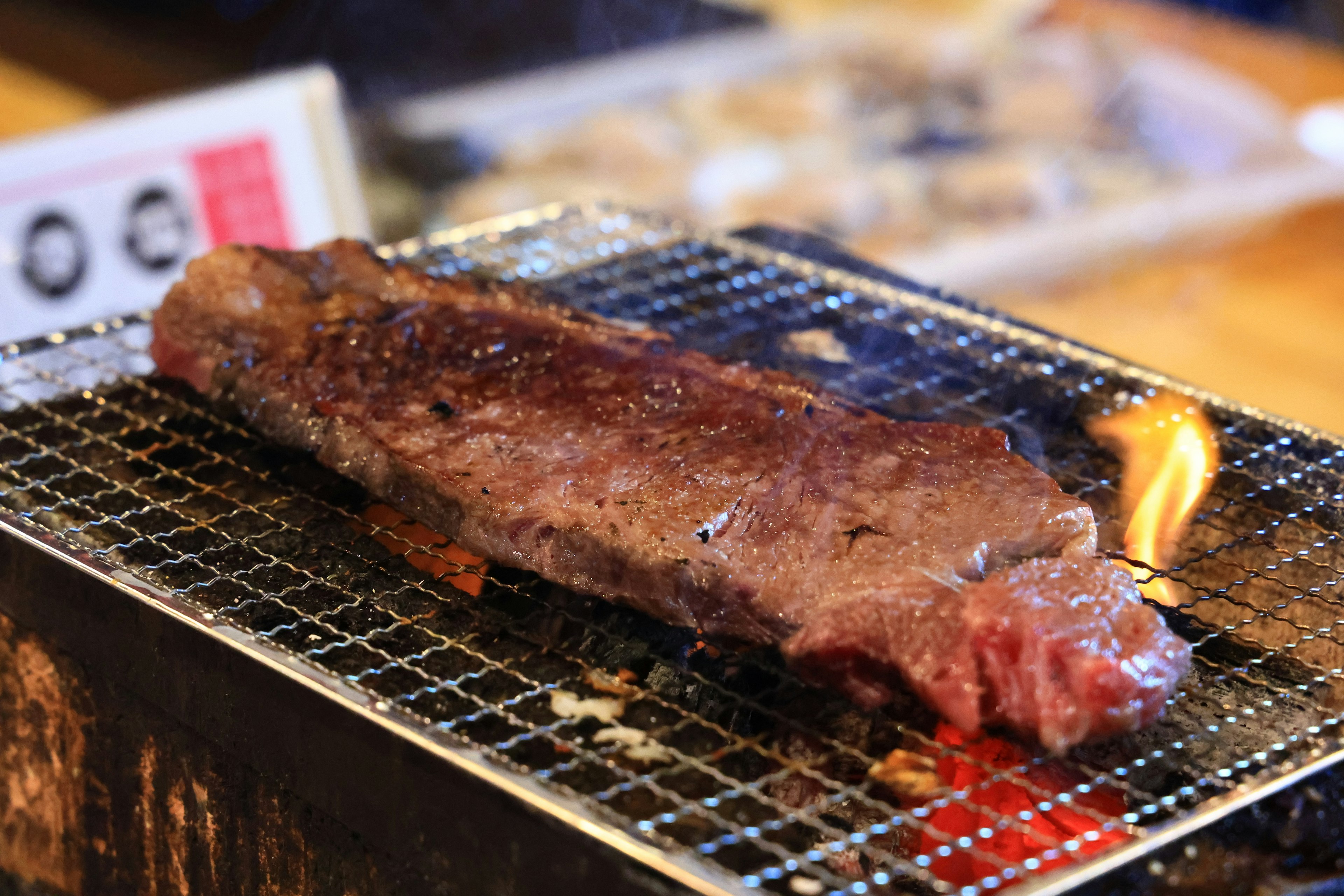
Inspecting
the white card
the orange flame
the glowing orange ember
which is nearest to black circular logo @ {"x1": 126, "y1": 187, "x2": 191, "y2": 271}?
the white card

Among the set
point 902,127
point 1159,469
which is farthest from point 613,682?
point 902,127

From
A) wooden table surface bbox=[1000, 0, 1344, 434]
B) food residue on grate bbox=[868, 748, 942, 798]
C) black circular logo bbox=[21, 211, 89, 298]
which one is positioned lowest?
wooden table surface bbox=[1000, 0, 1344, 434]

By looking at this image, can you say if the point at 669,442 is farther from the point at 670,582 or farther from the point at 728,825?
the point at 728,825

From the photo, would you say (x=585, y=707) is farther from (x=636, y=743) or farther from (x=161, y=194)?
(x=161, y=194)

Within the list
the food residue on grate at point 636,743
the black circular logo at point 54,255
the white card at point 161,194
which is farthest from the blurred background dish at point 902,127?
the food residue on grate at point 636,743

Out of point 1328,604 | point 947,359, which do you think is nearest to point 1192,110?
point 947,359

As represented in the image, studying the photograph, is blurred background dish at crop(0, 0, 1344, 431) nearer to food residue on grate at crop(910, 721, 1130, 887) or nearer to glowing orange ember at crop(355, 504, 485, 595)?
glowing orange ember at crop(355, 504, 485, 595)
